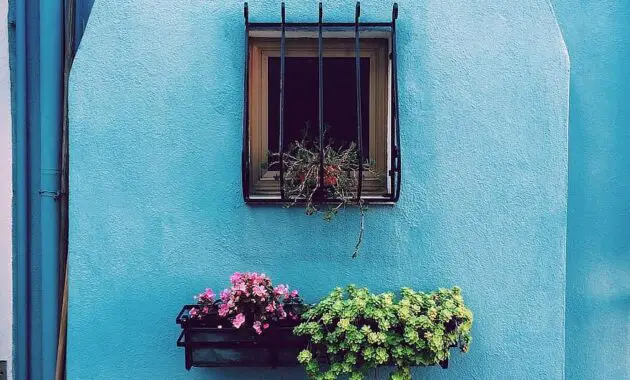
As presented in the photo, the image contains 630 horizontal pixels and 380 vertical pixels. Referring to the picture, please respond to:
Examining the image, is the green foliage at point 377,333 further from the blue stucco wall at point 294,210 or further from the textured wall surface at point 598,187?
the textured wall surface at point 598,187

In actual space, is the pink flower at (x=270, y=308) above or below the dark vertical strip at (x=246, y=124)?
below

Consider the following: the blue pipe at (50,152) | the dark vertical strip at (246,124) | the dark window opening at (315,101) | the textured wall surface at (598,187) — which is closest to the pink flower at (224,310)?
the dark vertical strip at (246,124)

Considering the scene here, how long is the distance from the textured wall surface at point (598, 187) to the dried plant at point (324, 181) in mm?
1356

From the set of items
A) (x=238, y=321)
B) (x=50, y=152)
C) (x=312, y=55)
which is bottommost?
(x=238, y=321)

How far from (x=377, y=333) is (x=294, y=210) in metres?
0.78

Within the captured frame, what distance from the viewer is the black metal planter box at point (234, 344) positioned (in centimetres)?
267

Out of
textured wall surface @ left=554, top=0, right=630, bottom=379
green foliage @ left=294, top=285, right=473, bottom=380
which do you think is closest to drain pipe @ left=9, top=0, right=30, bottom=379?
green foliage @ left=294, top=285, right=473, bottom=380

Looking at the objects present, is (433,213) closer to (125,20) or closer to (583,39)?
(583,39)

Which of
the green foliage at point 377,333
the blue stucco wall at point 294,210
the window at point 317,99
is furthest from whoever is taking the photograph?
the window at point 317,99

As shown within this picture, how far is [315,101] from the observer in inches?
121

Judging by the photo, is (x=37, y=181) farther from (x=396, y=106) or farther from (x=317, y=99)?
(x=396, y=106)

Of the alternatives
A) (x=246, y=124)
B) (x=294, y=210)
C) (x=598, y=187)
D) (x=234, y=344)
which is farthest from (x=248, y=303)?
(x=598, y=187)

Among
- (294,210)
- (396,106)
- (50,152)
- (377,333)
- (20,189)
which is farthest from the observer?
(20,189)

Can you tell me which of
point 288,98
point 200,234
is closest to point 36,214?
point 200,234
